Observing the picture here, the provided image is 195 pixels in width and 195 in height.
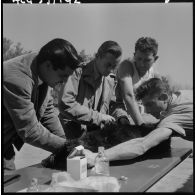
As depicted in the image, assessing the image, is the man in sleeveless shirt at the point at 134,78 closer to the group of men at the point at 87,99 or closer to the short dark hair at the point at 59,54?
the group of men at the point at 87,99

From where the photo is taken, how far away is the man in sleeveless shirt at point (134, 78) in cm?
332

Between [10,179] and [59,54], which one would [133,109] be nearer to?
[59,54]

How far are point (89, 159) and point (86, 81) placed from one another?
2.36ft

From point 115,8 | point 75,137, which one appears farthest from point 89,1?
point 75,137

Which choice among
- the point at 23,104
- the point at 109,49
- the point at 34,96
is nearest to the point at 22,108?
the point at 23,104

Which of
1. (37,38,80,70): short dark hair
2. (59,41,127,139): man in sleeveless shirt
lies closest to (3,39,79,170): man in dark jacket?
(37,38,80,70): short dark hair

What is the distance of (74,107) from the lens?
3.27m

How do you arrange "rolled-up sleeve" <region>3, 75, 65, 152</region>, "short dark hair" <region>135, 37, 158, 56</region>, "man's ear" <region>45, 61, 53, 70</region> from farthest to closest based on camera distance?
"short dark hair" <region>135, 37, 158, 56</region>, "man's ear" <region>45, 61, 53, 70</region>, "rolled-up sleeve" <region>3, 75, 65, 152</region>

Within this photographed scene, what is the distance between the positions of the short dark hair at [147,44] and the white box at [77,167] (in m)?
1.09

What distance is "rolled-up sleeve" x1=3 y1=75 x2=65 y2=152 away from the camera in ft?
9.33

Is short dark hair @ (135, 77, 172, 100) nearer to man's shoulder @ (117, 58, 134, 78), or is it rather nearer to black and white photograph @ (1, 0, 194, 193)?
black and white photograph @ (1, 0, 194, 193)

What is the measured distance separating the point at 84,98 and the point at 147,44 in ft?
2.26

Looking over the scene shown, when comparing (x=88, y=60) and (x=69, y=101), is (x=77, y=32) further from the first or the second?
(x=69, y=101)

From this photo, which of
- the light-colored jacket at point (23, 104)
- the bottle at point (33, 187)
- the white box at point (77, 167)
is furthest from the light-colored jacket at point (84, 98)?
the bottle at point (33, 187)
